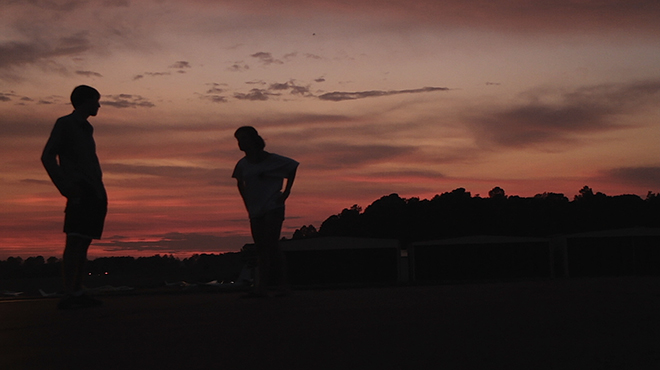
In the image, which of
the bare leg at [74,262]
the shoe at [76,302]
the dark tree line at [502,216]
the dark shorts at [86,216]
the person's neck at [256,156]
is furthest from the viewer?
the dark tree line at [502,216]

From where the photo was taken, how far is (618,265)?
34.4 meters

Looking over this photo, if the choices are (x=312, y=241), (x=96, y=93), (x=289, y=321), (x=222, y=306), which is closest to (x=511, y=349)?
(x=289, y=321)

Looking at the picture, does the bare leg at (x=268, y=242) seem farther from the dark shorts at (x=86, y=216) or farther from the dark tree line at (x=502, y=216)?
the dark tree line at (x=502, y=216)

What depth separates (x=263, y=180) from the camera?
727 centimetres

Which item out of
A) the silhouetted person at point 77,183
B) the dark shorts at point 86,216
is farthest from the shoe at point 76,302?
the dark shorts at point 86,216

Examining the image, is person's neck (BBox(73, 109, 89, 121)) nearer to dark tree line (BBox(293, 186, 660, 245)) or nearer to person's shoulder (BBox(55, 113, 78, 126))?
person's shoulder (BBox(55, 113, 78, 126))

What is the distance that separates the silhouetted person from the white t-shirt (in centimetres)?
158

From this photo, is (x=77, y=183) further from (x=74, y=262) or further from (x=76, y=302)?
(x=76, y=302)

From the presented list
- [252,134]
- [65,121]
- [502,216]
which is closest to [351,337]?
[65,121]

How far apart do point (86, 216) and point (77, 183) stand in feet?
0.87

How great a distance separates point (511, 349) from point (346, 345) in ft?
2.01

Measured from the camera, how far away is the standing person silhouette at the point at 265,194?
717cm

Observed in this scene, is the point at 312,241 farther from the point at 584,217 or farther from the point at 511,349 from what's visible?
the point at 584,217

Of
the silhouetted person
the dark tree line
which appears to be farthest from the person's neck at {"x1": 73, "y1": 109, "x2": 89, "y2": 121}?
the dark tree line
